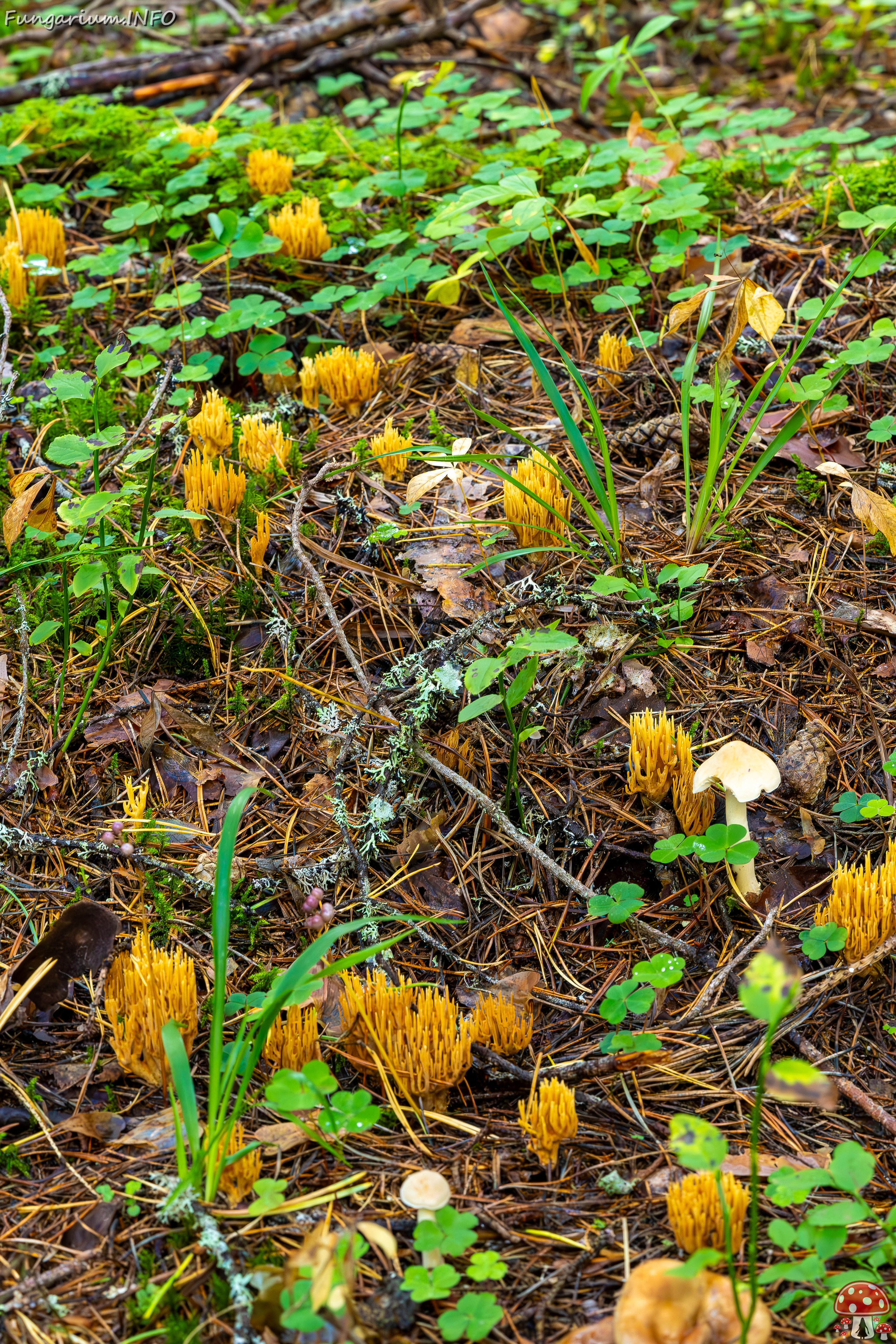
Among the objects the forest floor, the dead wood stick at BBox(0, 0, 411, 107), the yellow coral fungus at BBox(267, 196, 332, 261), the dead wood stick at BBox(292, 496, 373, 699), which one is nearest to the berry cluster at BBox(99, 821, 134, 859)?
the forest floor

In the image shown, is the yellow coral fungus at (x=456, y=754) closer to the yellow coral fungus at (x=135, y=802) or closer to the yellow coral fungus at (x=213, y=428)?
the yellow coral fungus at (x=135, y=802)

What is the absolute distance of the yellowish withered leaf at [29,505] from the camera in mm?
3045

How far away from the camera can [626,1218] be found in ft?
6.49

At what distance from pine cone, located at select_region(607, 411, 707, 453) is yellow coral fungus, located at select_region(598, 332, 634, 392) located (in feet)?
0.81

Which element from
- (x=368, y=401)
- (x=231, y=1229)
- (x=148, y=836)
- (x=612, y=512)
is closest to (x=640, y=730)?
(x=612, y=512)

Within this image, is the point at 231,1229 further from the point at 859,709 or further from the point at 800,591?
the point at 800,591

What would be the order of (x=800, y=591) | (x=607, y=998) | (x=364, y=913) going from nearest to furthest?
1. (x=607, y=998)
2. (x=364, y=913)
3. (x=800, y=591)

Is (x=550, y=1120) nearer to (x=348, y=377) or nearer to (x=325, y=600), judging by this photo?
(x=325, y=600)

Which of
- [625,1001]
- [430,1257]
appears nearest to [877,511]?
[625,1001]

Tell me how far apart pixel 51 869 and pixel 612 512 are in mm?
1868

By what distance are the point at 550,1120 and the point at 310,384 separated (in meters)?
2.70

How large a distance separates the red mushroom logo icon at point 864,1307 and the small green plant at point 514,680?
130 cm

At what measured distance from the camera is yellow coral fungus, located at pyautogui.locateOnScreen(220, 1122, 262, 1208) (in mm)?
1963

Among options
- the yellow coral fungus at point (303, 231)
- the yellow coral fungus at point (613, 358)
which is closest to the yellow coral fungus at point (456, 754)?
the yellow coral fungus at point (613, 358)
